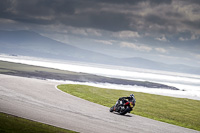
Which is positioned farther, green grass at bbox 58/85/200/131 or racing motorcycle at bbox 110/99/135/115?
green grass at bbox 58/85/200/131

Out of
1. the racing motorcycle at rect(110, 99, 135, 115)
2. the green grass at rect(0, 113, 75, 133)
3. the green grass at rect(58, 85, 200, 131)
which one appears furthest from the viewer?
the green grass at rect(58, 85, 200, 131)

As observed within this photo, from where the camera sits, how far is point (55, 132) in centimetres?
1125

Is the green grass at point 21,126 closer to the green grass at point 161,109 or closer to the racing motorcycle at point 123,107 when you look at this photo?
the racing motorcycle at point 123,107

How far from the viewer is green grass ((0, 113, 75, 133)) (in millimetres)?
10555

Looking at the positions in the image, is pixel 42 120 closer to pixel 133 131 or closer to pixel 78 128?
pixel 78 128

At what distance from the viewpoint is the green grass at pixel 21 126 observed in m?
10.6

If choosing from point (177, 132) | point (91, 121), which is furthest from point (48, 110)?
point (177, 132)

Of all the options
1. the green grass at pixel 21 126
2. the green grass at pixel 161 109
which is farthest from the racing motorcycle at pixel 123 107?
the green grass at pixel 21 126

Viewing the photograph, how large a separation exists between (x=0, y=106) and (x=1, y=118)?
3.18 meters

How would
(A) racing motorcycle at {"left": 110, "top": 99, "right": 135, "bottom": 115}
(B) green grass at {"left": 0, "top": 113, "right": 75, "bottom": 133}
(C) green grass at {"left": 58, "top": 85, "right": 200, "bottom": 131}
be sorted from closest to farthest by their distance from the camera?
(B) green grass at {"left": 0, "top": 113, "right": 75, "bottom": 133}
(A) racing motorcycle at {"left": 110, "top": 99, "right": 135, "bottom": 115}
(C) green grass at {"left": 58, "top": 85, "right": 200, "bottom": 131}

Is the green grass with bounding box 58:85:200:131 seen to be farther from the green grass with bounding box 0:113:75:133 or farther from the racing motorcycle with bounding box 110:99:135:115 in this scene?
the green grass with bounding box 0:113:75:133

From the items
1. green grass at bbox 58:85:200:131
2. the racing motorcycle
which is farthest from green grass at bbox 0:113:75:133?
green grass at bbox 58:85:200:131

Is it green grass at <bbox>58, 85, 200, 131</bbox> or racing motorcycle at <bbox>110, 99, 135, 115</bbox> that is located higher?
racing motorcycle at <bbox>110, 99, 135, 115</bbox>

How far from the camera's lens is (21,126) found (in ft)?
36.8
